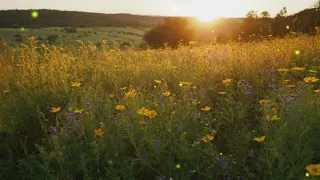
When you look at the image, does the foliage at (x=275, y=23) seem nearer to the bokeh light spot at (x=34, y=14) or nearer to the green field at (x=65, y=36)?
the green field at (x=65, y=36)

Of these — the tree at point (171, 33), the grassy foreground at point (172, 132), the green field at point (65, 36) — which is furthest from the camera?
the tree at point (171, 33)

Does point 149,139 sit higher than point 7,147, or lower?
higher

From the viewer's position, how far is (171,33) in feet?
115

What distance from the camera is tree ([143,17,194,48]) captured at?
34750 mm

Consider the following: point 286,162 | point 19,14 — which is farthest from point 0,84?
point 19,14

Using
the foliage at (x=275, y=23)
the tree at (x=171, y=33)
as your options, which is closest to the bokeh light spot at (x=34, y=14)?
the tree at (x=171, y=33)

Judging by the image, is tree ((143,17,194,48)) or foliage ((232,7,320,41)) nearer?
foliage ((232,7,320,41))

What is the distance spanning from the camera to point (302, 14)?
2052 centimetres

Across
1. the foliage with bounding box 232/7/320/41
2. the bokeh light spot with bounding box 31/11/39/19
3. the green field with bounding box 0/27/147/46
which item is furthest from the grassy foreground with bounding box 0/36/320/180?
the bokeh light spot with bounding box 31/11/39/19

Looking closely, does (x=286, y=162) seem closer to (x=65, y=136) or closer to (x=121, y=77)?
(x=65, y=136)

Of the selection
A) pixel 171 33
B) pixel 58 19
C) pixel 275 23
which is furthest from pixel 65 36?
pixel 58 19

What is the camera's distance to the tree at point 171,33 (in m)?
34.8

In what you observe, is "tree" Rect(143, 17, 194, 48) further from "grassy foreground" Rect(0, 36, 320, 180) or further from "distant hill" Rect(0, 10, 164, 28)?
"grassy foreground" Rect(0, 36, 320, 180)

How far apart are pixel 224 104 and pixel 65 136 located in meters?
2.00
